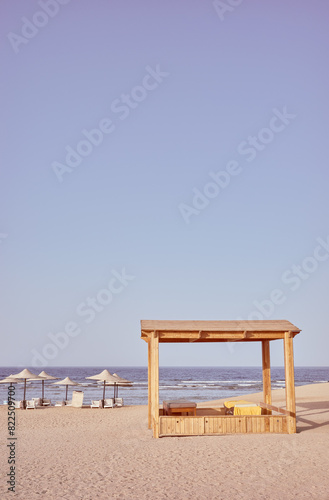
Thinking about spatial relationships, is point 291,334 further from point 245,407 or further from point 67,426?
point 67,426

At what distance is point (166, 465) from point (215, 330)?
448cm

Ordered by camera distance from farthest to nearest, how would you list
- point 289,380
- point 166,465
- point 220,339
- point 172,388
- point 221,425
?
point 172,388, point 220,339, point 221,425, point 289,380, point 166,465

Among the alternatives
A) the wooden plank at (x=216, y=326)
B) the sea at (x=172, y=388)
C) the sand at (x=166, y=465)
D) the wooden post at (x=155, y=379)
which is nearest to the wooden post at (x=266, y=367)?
the sand at (x=166, y=465)

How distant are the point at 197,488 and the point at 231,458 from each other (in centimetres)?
257

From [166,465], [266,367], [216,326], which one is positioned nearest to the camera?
[166,465]

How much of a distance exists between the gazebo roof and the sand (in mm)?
2703

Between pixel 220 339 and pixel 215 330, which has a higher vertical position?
pixel 215 330

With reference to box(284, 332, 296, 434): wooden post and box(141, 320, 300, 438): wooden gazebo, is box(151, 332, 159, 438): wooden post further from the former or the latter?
box(284, 332, 296, 434): wooden post

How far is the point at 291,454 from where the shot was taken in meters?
10.5

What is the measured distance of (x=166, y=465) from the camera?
372 inches

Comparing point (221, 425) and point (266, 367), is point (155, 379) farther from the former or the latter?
point (266, 367)

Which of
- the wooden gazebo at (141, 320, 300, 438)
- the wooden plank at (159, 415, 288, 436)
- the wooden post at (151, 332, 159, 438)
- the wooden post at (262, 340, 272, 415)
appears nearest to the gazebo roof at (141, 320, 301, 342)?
the wooden gazebo at (141, 320, 300, 438)

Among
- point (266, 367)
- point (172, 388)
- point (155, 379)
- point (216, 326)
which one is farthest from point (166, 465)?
point (172, 388)

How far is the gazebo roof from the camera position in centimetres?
1312
